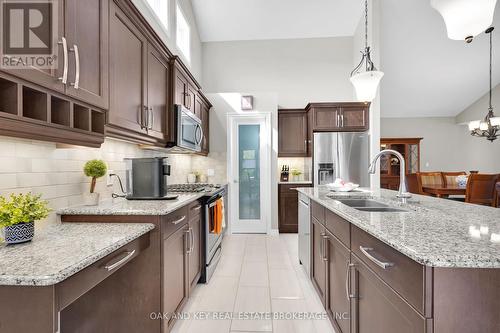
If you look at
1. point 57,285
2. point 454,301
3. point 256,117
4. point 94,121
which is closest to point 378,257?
point 454,301

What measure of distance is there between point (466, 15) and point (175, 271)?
2457 mm

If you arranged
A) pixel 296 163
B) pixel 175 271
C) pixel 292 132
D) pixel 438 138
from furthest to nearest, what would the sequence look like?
1. pixel 438 138
2. pixel 296 163
3. pixel 292 132
4. pixel 175 271

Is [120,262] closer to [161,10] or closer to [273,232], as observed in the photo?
[161,10]

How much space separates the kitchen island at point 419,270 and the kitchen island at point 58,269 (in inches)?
44.6

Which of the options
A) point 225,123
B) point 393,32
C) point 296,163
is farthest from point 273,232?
point 393,32

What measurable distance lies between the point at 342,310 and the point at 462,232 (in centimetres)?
89

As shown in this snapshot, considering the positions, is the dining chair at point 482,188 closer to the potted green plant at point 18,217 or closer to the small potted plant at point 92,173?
the small potted plant at point 92,173

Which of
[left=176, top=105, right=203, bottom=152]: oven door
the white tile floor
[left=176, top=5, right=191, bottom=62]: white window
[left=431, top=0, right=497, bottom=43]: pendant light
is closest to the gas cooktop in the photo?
[left=176, top=105, right=203, bottom=152]: oven door

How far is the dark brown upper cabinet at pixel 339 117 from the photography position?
4.45 m

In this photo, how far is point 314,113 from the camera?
4.55 meters

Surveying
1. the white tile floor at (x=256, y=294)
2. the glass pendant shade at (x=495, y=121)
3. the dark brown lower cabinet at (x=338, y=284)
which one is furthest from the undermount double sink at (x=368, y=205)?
the glass pendant shade at (x=495, y=121)

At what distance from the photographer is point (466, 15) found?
1404mm

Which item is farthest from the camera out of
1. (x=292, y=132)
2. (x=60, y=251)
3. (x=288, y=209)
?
(x=292, y=132)

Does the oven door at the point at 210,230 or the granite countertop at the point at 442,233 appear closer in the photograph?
the granite countertop at the point at 442,233
